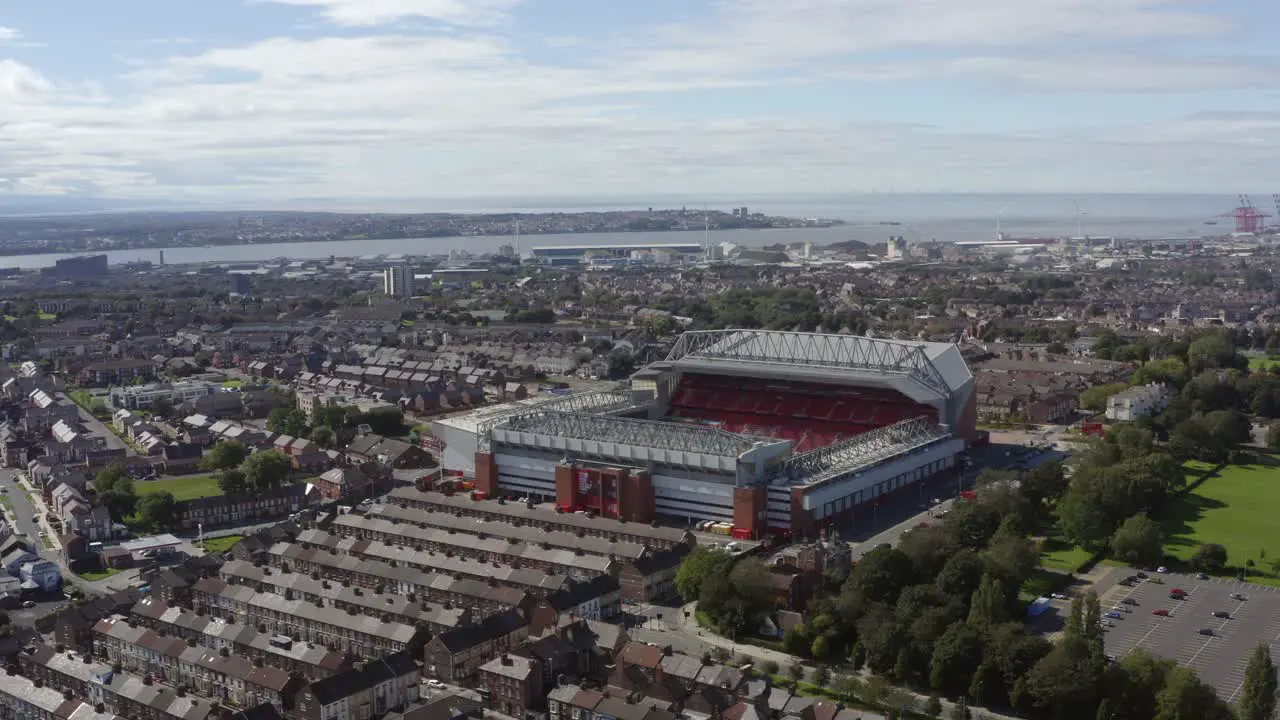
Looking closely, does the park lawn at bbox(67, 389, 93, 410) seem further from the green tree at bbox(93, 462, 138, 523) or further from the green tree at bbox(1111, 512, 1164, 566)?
the green tree at bbox(1111, 512, 1164, 566)

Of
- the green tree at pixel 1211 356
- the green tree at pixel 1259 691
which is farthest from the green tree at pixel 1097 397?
the green tree at pixel 1259 691

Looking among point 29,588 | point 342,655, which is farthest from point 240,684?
point 29,588

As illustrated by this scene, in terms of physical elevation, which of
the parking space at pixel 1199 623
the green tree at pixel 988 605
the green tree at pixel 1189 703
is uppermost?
the green tree at pixel 988 605

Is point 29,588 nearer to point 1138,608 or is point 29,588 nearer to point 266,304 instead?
point 1138,608

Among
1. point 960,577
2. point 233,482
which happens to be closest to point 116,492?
point 233,482

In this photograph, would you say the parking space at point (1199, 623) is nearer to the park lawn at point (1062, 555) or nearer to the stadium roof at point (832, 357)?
the park lawn at point (1062, 555)

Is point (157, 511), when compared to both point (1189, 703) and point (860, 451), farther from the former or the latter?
point (1189, 703)
